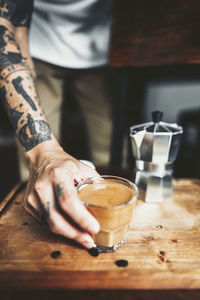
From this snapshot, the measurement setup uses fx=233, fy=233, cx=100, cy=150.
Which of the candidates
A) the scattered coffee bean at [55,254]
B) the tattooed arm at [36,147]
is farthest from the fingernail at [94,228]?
the scattered coffee bean at [55,254]

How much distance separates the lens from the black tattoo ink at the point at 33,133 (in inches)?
28.3

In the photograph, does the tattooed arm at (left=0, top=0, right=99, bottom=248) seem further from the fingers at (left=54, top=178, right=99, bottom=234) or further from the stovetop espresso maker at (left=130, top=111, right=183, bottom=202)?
the stovetop espresso maker at (left=130, top=111, right=183, bottom=202)

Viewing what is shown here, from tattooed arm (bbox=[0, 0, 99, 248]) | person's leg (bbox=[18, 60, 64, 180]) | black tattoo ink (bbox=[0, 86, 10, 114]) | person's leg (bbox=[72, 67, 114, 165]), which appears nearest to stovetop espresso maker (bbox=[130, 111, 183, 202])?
tattooed arm (bbox=[0, 0, 99, 248])

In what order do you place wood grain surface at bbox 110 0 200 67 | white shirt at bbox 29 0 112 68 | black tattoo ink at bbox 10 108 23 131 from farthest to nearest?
white shirt at bbox 29 0 112 68, wood grain surface at bbox 110 0 200 67, black tattoo ink at bbox 10 108 23 131

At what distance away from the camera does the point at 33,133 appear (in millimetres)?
731

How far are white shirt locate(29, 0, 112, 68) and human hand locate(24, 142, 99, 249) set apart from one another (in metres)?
0.92

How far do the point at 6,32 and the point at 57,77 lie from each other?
0.56 m

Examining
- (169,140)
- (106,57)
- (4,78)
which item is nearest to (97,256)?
(169,140)

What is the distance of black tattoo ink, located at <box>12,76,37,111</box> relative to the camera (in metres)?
0.79

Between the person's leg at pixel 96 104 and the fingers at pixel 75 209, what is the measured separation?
0.98 m

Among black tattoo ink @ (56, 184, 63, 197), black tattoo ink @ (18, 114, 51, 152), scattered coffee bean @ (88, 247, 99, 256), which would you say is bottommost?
scattered coffee bean @ (88, 247, 99, 256)

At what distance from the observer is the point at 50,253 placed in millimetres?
536

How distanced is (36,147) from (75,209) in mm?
302

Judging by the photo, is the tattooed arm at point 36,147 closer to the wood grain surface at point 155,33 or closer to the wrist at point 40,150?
the wrist at point 40,150
